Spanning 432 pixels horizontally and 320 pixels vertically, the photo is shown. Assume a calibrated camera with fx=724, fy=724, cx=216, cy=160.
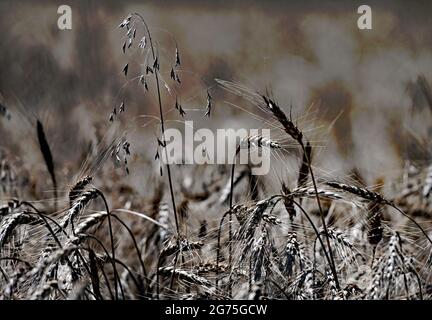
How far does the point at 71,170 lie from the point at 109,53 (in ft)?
1.60

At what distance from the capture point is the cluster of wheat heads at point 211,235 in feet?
6.16

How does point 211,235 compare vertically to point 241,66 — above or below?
below

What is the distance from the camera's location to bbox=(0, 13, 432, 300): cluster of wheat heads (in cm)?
188

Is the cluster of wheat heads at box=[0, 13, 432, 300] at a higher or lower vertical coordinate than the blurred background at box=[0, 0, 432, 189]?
lower

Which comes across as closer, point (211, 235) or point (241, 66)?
point (211, 235)

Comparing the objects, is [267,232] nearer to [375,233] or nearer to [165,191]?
[375,233]

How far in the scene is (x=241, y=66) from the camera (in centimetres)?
282

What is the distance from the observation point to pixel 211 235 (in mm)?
2371

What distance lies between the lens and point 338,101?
2832mm

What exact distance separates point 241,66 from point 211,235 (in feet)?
2.52

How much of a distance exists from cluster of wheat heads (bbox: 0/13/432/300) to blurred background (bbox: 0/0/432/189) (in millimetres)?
69

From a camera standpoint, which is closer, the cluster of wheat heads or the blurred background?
the cluster of wheat heads

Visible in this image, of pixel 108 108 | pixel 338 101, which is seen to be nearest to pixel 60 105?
pixel 108 108

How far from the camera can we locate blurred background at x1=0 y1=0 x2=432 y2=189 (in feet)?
9.26
